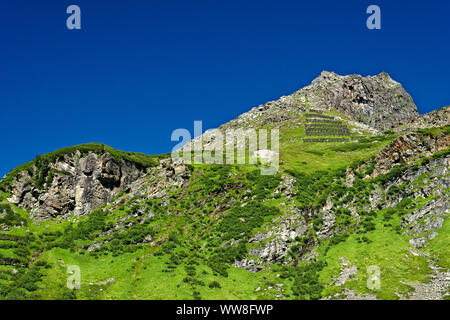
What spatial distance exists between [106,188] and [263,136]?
122 meters

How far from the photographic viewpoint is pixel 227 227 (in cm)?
6066

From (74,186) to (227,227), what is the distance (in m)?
39.5

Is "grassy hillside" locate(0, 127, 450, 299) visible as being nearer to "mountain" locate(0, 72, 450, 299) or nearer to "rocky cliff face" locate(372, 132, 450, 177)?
"mountain" locate(0, 72, 450, 299)

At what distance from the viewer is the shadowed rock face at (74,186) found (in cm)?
7050

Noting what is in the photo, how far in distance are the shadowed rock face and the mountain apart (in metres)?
0.26

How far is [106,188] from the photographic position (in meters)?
79.1

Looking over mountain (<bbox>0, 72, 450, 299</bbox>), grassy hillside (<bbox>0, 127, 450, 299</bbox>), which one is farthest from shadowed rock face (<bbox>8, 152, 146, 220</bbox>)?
grassy hillside (<bbox>0, 127, 450, 299</bbox>)

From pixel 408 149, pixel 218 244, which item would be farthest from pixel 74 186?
pixel 408 149

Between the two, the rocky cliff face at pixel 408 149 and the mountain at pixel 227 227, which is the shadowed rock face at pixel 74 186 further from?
the rocky cliff face at pixel 408 149

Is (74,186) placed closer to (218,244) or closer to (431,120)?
(218,244)

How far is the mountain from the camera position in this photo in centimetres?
4297

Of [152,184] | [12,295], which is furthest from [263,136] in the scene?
[12,295]

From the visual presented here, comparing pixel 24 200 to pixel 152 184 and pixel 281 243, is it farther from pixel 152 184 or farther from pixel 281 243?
pixel 281 243

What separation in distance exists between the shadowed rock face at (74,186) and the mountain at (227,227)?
26 cm
